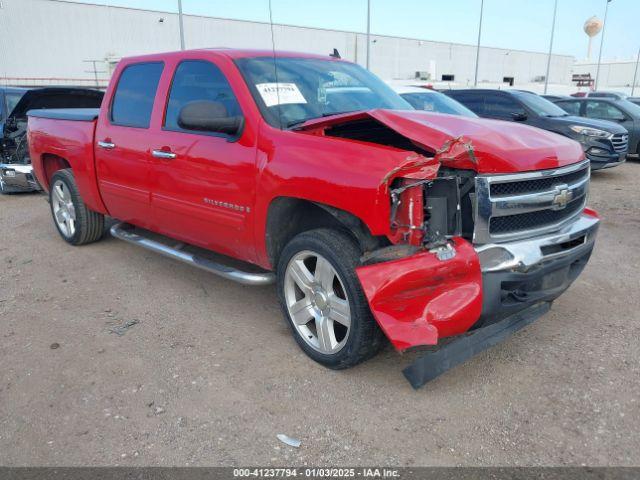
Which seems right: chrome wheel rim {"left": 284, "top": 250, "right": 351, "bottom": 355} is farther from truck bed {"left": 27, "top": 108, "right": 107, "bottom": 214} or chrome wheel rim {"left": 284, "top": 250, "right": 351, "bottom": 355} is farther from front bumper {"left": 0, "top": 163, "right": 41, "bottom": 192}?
front bumper {"left": 0, "top": 163, "right": 41, "bottom": 192}

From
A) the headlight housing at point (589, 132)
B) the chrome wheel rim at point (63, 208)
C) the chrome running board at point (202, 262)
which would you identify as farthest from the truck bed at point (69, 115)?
the headlight housing at point (589, 132)

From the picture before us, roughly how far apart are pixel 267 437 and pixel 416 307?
1006 mm

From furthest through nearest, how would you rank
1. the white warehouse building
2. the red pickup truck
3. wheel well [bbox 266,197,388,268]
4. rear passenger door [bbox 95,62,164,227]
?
1. the white warehouse building
2. rear passenger door [bbox 95,62,164,227]
3. wheel well [bbox 266,197,388,268]
4. the red pickup truck

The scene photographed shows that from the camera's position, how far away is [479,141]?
267 cm

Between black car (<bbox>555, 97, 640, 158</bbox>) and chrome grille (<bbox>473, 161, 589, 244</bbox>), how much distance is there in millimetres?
10733

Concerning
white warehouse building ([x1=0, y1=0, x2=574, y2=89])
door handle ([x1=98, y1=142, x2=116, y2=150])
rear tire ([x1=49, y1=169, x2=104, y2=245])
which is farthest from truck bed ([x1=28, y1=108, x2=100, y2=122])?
white warehouse building ([x1=0, y1=0, x2=574, y2=89])

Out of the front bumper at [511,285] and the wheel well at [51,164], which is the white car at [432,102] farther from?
the front bumper at [511,285]

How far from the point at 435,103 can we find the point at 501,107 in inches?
114

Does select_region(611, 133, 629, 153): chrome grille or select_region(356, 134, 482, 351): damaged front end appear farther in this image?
select_region(611, 133, 629, 153): chrome grille

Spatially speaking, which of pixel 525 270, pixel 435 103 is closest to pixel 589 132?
pixel 435 103

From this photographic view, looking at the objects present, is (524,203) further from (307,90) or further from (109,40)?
(109,40)

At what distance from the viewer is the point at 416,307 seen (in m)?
2.59

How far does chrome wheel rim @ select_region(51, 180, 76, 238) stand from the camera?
18.5ft

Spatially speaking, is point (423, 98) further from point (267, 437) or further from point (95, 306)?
point (267, 437)
